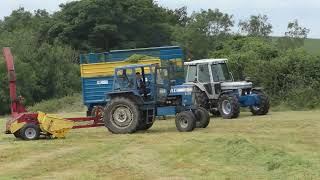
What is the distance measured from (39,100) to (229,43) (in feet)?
44.6

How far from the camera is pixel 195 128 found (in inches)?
731

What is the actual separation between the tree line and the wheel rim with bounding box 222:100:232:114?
5.48m

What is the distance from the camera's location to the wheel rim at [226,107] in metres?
22.9

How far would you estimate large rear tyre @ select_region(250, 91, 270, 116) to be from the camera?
23.9 m

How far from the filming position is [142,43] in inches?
2427

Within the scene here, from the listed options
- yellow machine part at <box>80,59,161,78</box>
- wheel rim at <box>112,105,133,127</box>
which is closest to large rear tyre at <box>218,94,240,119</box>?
yellow machine part at <box>80,59,161,78</box>

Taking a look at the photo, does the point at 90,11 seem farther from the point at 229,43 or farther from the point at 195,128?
the point at 195,128

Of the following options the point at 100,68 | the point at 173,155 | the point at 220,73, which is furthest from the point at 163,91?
the point at 100,68

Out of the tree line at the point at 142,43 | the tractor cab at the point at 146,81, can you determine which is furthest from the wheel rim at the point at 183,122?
the tree line at the point at 142,43

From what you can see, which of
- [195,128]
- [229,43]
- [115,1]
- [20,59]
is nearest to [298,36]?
[229,43]

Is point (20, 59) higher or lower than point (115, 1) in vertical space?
lower

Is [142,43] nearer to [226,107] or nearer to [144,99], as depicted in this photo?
[226,107]

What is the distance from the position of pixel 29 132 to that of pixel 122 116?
2.69 m

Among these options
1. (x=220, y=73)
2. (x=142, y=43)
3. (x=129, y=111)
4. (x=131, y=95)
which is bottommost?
(x=129, y=111)
